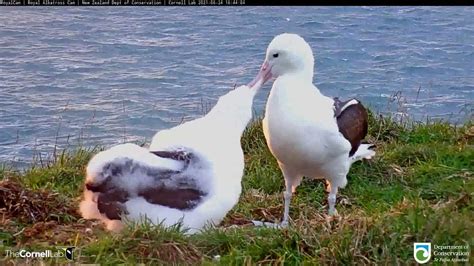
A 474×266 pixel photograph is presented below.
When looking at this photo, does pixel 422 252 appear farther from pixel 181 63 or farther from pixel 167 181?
pixel 181 63

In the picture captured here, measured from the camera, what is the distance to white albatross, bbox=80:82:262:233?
169 inches

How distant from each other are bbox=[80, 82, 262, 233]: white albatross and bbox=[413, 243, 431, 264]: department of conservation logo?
3.41 feet

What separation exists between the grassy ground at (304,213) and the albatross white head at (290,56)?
832 mm

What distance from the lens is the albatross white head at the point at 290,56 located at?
5.28m

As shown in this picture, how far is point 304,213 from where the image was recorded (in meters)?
5.17

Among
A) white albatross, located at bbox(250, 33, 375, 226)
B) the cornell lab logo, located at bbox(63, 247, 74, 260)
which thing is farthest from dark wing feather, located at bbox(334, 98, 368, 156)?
the cornell lab logo, located at bbox(63, 247, 74, 260)

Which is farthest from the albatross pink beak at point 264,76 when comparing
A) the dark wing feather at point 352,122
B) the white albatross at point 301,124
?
the dark wing feather at point 352,122

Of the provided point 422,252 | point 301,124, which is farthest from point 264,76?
point 422,252

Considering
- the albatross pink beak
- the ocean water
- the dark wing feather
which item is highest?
the albatross pink beak

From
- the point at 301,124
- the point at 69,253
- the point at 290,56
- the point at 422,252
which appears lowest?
the point at 69,253

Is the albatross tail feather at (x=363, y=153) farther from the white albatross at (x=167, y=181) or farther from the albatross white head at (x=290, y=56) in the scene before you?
the white albatross at (x=167, y=181)

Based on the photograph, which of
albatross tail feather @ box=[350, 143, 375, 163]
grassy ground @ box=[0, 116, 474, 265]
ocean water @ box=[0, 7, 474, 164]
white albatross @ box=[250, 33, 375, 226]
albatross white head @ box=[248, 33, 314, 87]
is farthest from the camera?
ocean water @ box=[0, 7, 474, 164]

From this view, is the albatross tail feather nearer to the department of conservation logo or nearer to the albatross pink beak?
the albatross pink beak

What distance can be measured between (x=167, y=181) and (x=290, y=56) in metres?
1.30
